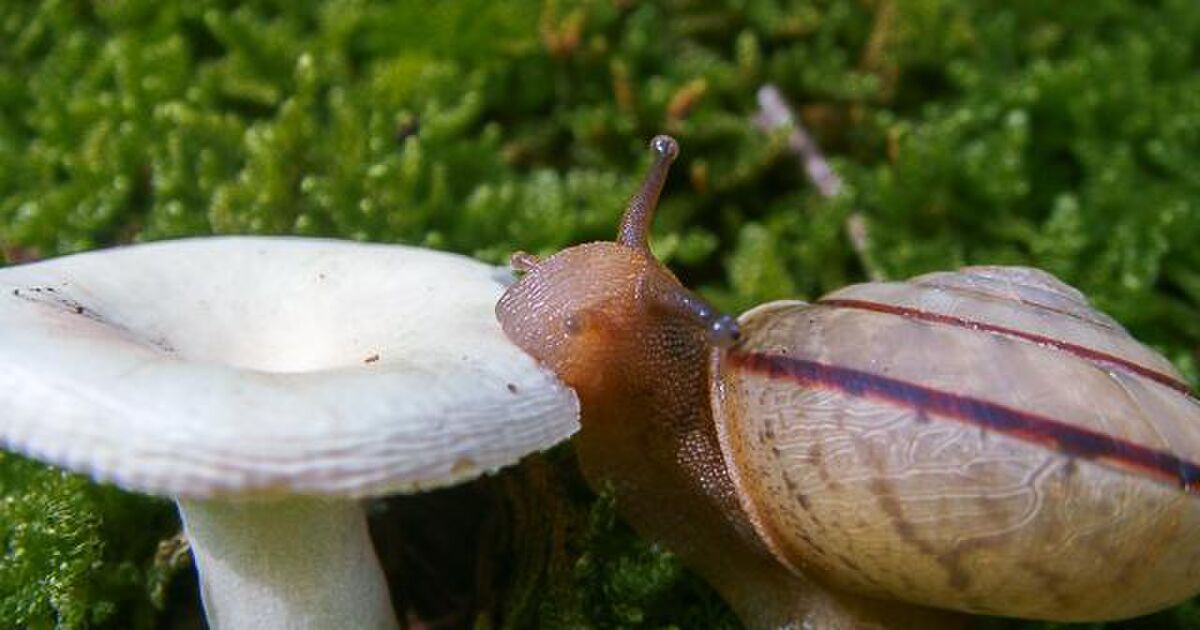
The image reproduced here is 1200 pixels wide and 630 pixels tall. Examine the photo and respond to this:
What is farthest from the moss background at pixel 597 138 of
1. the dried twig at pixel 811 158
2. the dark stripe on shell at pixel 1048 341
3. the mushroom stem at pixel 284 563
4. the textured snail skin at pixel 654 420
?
the dark stripe on shell at pixel 1048 341

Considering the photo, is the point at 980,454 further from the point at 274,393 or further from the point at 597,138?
the point at 597,138

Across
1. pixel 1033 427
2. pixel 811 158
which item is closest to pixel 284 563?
pixel 1033 427

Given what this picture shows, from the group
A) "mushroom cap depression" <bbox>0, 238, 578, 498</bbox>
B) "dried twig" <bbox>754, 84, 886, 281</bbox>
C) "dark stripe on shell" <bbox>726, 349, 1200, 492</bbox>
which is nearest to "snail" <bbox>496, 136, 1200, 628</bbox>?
"dark stripe on shell" <bbox>726, 349, 1200, 492</bbox>

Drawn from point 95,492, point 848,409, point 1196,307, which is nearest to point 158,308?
point 95,492

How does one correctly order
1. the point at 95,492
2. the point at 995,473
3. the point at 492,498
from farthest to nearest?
the point at 492,498 → the point at 95,492 → the point at 995,473

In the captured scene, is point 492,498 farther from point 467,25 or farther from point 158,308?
point 467,25

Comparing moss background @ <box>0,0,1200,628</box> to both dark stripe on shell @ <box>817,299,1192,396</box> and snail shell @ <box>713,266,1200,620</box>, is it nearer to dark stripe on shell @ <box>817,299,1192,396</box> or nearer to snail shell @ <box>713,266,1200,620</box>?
snail shell @ <box>713,266,1200,620</box>

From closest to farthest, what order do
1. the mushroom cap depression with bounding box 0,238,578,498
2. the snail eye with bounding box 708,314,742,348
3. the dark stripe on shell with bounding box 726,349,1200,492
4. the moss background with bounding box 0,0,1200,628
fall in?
the mushroom cap depression with bounding box 0,238,578,498, the dark stripe on shell with bounding box 726,349,1200,492, the snail eye with bounding box 708,314,742,348, the moss background with bounding box 0,0,1200,628
